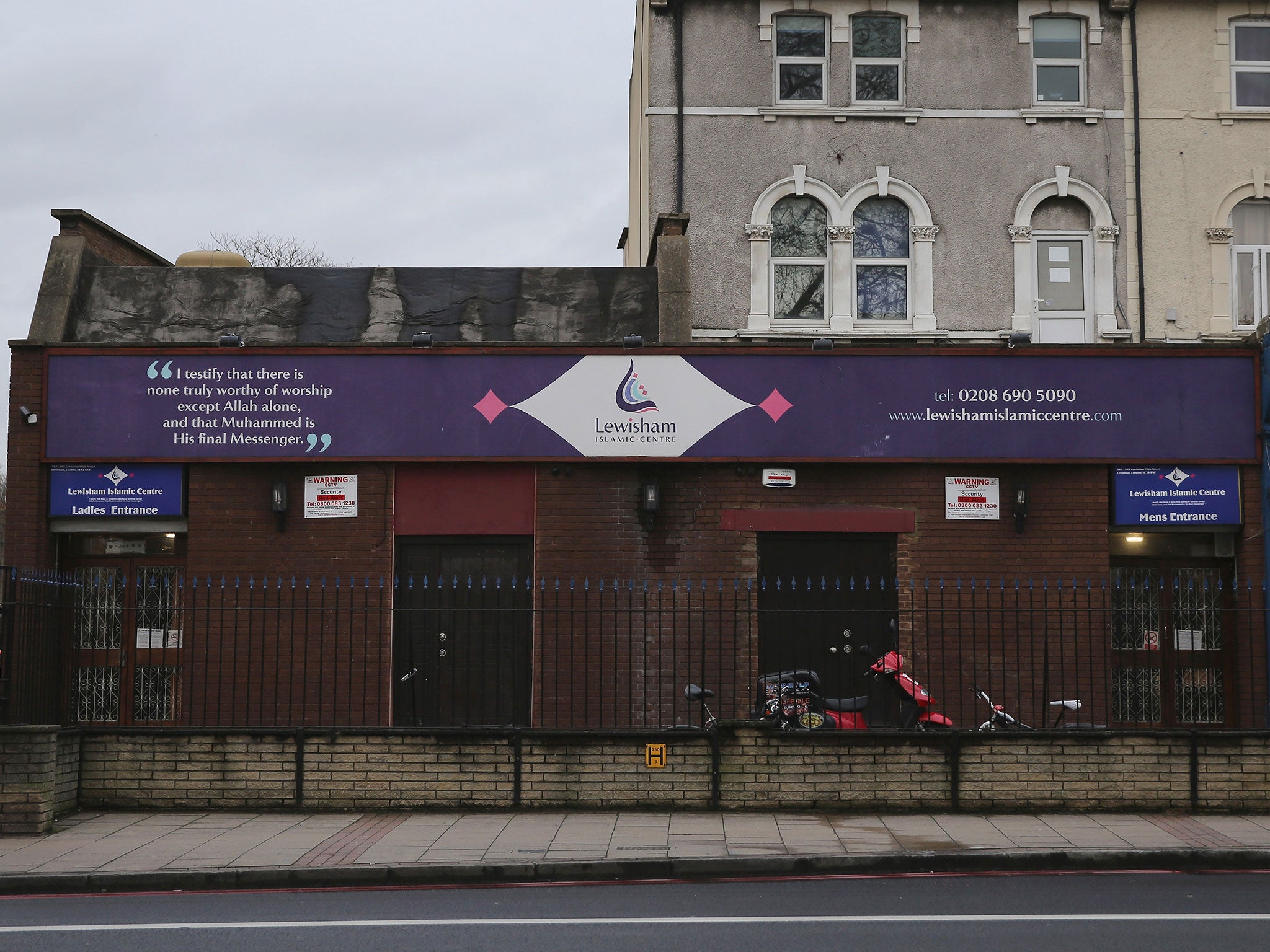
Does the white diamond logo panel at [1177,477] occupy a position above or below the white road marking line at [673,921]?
above

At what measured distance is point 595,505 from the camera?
1541cm

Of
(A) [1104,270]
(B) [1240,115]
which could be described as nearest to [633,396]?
(A) [1104,270]

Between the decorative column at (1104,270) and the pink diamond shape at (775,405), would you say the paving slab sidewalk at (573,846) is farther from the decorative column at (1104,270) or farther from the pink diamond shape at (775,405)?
the decorative column at (1104,270)

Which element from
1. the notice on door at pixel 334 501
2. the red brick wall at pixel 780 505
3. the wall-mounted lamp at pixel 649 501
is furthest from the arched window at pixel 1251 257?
the notice on door at pixel 334 501

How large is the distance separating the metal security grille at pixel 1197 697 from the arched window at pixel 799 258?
673 cm

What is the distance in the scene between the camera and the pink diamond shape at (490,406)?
15320 millimetres

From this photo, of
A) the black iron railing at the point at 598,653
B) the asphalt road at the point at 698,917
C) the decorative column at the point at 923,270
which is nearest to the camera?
the asphalt road at the point at 698,917

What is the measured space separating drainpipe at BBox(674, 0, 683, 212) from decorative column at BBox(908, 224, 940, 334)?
3.35m

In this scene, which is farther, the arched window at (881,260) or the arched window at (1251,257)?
the arched window at (1251,257)

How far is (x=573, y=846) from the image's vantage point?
10.2 metres

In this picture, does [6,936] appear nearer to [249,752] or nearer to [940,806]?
[249,752]

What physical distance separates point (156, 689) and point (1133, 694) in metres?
11.2

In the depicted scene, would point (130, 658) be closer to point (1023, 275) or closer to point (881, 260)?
point (881, 260)

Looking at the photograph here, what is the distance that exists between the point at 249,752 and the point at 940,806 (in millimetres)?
6091
